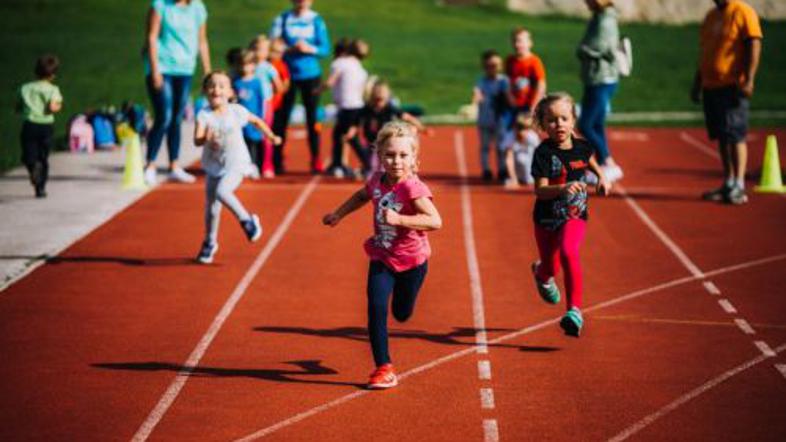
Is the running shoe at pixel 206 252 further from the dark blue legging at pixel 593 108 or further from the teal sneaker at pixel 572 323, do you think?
the dark blue legging at pixel 593 108

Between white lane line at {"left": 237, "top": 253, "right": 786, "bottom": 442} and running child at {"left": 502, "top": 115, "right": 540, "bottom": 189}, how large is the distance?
5154 mm

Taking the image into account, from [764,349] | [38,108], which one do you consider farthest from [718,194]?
[38,108]

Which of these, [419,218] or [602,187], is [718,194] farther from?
[419,218]

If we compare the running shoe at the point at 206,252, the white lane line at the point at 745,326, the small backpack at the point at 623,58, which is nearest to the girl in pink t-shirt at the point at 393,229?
the white lane line at the point at 745,326

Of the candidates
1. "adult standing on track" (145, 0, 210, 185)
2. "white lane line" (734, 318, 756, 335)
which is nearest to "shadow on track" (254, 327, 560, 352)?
"white lane line" (734, 318, 756, 335)

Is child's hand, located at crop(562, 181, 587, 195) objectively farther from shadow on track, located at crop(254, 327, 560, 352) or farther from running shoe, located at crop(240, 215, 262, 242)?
running shoe, located at crop(240, 215, 262, 242)

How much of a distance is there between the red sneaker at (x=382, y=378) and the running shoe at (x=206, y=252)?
445 centimetres

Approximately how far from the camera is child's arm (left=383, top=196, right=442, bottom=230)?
8031 millimetres

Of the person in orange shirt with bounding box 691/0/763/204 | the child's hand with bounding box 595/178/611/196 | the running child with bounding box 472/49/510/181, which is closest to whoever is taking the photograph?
the child's hand with bounding box 595/178/611/196

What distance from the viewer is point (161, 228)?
47.3ft

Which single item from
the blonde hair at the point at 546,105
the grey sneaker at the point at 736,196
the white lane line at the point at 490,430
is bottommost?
the grey sneaker at the point at 736,196

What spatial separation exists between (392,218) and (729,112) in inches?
338

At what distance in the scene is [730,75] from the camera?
51.0 ft

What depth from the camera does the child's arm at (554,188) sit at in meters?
9.13
